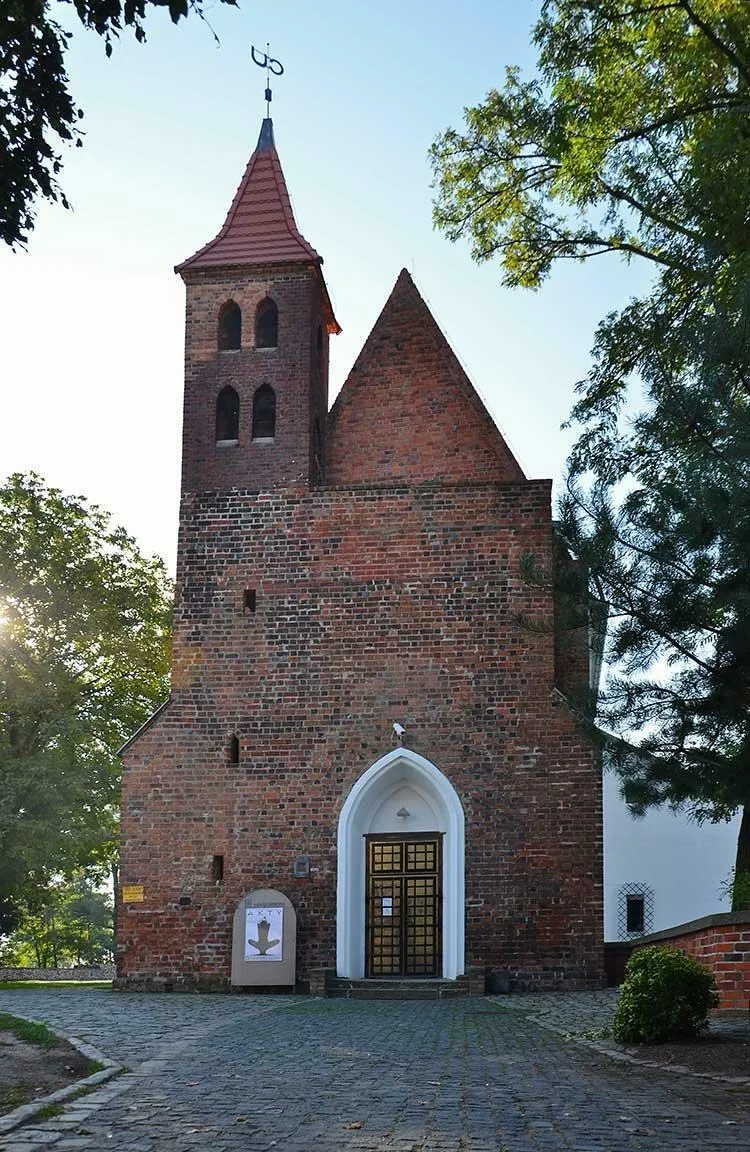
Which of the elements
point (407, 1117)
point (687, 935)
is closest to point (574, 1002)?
point (687, 935)

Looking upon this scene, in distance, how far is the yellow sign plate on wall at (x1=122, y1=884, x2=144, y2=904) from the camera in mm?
21658

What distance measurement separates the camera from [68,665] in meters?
32.8

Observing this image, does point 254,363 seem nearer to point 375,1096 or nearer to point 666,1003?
point 666,1003

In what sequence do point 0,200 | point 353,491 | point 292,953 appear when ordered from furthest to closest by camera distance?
point 353,491 < point 292,953 < point 0,200

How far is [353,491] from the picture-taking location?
22719 millimetres

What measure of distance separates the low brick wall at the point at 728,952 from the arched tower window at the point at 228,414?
41.5ft

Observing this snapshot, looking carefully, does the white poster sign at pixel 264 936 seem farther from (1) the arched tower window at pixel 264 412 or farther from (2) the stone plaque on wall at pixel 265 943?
(1) the arched tower window at pixel 264 412

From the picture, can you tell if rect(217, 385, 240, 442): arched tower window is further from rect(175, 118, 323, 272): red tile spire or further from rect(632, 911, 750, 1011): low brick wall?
rect(632, 911, 750, 1011): low brick wall

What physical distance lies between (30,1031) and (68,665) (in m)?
21.4

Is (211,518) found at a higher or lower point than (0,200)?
higher

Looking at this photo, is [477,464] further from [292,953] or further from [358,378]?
[292,953]

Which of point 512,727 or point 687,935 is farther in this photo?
point 512,727

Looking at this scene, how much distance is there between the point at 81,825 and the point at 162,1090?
22.6 metres

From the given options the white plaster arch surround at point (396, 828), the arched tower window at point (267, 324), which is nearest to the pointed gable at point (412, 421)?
the arched tower window at point (267, 324)
